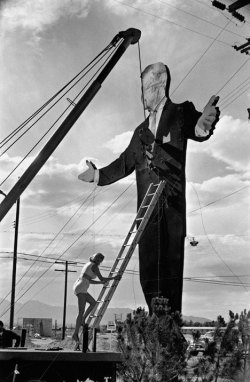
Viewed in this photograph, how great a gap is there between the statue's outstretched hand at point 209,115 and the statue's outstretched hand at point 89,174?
4.00 m

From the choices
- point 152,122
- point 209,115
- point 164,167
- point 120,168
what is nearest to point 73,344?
point 164,167

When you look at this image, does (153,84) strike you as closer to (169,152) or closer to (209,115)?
(169,152)

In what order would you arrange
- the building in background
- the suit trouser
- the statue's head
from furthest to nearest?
the building in background < the statue's head < the suit trouser

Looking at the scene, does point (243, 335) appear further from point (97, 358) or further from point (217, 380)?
point (97, 358)

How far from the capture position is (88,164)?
17.4 metres

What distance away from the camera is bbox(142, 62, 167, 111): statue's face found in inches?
632

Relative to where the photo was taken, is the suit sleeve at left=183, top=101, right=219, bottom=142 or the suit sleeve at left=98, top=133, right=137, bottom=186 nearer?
the suit sleeve at left=183, top=101, right=219, bottom=142

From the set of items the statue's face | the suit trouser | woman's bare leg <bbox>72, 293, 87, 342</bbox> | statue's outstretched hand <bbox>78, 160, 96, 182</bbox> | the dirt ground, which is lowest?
the dirt ground

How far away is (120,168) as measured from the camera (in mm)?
16703

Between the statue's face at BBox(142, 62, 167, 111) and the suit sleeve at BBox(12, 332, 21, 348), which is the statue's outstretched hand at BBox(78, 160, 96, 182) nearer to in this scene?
the statue's face at BBox(142, 62, 167, 111)

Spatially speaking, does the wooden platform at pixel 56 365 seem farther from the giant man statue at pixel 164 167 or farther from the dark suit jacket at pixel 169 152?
the dark suit jacket at pixel 169 152

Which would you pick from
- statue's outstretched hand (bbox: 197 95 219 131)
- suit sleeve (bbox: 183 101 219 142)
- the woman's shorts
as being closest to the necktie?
suit sleeve (bbox: 183 101 219 142)

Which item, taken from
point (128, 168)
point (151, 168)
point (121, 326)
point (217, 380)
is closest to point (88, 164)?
point (128, 168)

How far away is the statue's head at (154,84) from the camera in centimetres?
1600
